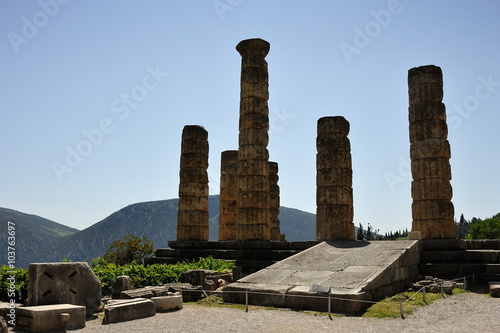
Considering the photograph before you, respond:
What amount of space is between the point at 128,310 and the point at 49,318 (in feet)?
5.34

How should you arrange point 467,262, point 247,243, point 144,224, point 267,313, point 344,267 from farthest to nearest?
point 144,224 < point 247,243 < point 467,262 < point 344,267 < point 267,313

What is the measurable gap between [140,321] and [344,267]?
5.82 meters

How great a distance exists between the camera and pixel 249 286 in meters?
12.0

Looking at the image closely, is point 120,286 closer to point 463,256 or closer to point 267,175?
point 267,175

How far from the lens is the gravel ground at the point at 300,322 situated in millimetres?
8648

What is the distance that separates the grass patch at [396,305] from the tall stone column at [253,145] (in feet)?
29.6

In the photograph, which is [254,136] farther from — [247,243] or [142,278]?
[142,278]

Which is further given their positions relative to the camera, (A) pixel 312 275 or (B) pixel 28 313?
(A) pixel 312 275

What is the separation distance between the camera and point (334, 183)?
60.2 feet

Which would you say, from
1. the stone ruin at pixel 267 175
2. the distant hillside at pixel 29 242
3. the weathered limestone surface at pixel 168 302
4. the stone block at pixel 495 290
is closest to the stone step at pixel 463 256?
the stone ruin at pixel 267 175

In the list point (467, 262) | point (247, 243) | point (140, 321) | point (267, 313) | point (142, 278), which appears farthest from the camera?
point (247, 243)

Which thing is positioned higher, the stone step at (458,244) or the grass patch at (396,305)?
the stone step at (458,244)

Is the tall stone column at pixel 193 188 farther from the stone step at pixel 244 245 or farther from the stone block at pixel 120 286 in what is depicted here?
the stone block at pixel 120 286

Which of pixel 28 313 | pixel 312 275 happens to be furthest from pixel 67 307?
pixel 312 275
